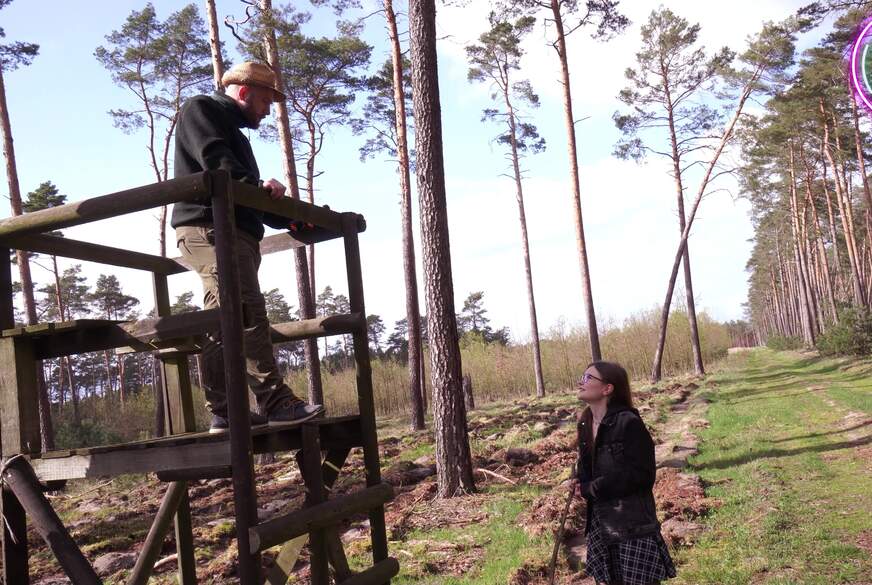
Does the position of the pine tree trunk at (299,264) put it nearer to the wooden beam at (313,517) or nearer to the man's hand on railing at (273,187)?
the wooden beam at (313,517)

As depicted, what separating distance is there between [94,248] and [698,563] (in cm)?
456

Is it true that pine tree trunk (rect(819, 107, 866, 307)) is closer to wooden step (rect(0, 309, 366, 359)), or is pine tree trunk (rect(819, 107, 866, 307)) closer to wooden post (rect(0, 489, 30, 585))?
wooden step (rect(0, 309, 366, 359))

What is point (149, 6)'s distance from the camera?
71.5ft

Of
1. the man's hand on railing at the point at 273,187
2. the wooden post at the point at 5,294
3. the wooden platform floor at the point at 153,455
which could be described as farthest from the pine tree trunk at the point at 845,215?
the wooden post at the point at 5,294

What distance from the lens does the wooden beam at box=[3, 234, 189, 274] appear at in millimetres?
3496

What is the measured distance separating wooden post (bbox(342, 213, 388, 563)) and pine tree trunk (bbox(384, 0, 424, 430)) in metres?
12.2

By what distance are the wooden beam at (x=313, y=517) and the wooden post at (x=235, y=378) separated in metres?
0.05

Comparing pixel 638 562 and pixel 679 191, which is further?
pixel 679 191

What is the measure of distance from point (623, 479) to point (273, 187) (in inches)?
82.9

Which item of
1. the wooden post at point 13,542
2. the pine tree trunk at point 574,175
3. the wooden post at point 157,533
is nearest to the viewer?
the wooden post at point 13,542

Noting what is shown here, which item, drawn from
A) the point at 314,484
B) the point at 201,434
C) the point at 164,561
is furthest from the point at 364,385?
the point at 164,561

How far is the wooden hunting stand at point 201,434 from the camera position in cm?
294

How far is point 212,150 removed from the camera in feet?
10.6

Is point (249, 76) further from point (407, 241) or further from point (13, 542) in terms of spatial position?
point (407, 241)
